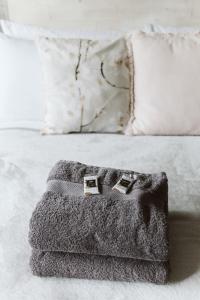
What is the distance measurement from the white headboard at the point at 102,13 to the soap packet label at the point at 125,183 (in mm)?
1086

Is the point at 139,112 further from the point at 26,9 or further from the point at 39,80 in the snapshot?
the point at 26,9

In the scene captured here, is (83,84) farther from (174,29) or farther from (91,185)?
(91,185)

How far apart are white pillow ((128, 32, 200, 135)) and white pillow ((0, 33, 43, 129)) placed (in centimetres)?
43

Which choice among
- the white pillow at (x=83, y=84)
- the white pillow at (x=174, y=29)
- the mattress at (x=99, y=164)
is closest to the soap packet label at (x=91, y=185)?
the mattress at (x=99, y=164)

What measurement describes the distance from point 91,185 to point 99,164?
0.41m

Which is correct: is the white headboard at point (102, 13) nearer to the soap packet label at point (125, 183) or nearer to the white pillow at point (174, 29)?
the white pillow at point (174, 29)

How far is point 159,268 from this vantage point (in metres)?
0.81

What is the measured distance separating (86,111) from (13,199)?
1.84ft

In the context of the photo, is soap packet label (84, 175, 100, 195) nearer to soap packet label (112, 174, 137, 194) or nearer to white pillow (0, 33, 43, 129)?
soap packet label (112, 174, 137, 194)

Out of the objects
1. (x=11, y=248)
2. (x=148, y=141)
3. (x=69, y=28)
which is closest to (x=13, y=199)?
(x=11, y=248)

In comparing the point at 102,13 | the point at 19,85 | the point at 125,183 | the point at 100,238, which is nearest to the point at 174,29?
the point at 102,13

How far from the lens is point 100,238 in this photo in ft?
2.64

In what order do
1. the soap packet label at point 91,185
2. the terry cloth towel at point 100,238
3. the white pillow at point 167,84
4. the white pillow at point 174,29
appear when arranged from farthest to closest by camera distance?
the white pillow at point 174,29 < the white pillow at point 167,84 < the soap packet label at point 91,185 < the terry cloth towel at point 100,238

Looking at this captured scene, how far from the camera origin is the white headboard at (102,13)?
181 cm
